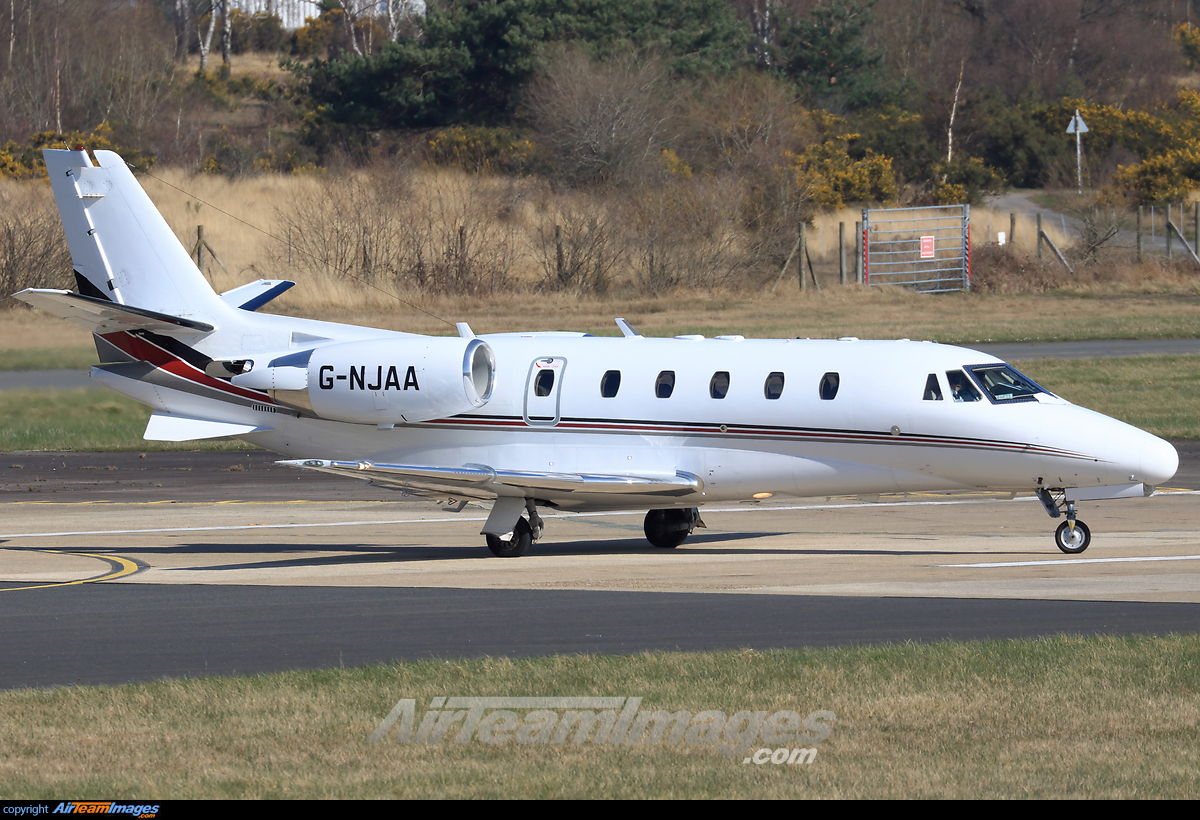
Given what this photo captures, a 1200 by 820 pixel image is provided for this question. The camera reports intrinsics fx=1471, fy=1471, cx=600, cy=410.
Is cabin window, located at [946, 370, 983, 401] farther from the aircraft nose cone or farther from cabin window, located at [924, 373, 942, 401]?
the aircraft nose cone

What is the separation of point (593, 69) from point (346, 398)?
60191 millimetres

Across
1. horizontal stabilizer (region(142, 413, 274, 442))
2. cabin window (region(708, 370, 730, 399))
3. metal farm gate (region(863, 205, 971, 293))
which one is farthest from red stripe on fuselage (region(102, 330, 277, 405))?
metal farm gate (region(863, 205, 971, 293))

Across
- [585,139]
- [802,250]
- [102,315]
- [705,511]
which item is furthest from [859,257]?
[102,315]

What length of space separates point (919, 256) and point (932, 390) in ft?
153

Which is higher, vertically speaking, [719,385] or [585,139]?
[585,139]

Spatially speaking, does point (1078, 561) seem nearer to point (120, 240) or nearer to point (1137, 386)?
point (120, 240)

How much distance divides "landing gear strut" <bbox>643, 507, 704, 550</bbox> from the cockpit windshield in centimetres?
485

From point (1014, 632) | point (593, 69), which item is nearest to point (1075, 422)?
point (1014, 632)

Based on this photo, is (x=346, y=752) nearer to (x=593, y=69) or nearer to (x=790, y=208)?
(x=790, y=208)

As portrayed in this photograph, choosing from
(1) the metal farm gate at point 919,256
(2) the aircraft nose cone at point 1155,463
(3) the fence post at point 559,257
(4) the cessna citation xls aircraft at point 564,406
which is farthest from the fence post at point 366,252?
(2) the aircraft nose cone at point 1155,463

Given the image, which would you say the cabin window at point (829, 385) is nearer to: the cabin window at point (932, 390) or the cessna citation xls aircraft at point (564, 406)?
the cessna citation xls aircraft at point (564, 406)

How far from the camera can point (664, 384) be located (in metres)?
21.1

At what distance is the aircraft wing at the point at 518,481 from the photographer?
805 inches

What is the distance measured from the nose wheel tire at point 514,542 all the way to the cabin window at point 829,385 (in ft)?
15.8
